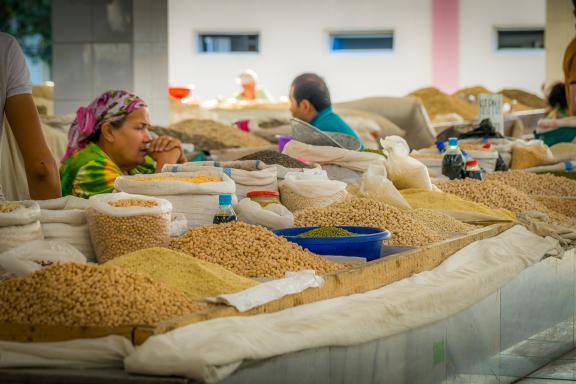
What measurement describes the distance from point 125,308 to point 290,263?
23.3 inches

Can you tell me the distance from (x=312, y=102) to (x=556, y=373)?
2493 millimetres

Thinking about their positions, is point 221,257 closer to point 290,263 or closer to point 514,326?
point 290,263

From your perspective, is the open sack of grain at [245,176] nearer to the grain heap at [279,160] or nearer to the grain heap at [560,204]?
the grain heap at [279,160]

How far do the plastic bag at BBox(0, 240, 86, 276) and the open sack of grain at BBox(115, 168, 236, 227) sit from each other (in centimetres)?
43

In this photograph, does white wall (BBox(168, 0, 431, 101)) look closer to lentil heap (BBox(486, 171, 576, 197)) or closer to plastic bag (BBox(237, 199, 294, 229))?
lentil heap (BBox(486, 171, 576, 197))

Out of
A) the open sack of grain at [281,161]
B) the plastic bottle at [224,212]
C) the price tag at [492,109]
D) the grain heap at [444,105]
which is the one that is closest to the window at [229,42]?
the grain heap at [444,105]

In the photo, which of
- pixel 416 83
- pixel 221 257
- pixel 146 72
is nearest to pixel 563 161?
pixel 146 72

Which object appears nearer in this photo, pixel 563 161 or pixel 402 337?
pixel 402 337

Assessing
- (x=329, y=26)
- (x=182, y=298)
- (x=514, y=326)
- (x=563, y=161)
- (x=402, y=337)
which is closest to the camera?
(x=182, y=298)

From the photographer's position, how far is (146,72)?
5957mm

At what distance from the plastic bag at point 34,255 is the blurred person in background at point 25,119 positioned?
0.60 metres

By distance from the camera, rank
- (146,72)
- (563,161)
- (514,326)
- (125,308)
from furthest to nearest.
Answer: (146,72), (563,161), (514,326), (125,308)

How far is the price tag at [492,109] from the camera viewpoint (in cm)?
539

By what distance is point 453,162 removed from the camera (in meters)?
4.08
